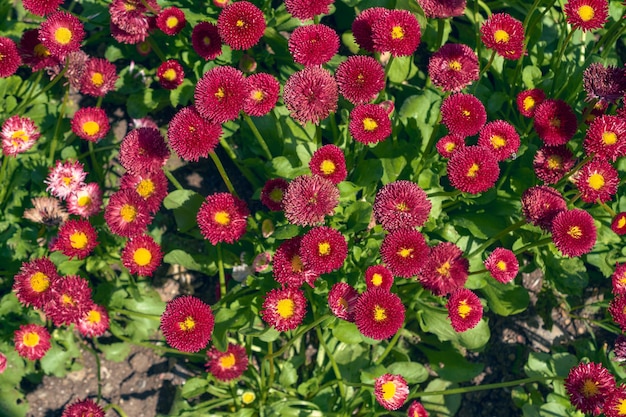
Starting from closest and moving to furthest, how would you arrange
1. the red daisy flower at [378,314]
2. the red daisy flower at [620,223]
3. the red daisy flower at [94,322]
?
the red daisy flower at [378,314] → the red daisy flower at [620,223] → the red daisy flower at [94,322]

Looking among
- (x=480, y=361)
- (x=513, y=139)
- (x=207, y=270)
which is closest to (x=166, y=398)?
(x=207, y=270)

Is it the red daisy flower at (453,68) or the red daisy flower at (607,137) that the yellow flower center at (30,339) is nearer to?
the red daisy flower at (453,68)

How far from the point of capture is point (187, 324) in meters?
3.42

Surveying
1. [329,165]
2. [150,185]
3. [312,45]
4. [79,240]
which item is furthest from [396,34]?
[79,240]

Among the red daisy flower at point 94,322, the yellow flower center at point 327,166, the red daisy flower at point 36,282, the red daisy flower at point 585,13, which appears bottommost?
the red daisy flower at point 94,322

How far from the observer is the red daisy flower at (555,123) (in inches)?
141

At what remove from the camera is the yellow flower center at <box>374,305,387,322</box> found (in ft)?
10.5

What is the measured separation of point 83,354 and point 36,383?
0.37 m

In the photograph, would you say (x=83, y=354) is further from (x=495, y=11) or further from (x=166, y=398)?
(x=495, y=11)

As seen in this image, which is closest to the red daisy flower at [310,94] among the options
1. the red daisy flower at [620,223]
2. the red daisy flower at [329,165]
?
the red daisy flower at [329,165]

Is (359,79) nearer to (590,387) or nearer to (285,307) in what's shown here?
(285,307)

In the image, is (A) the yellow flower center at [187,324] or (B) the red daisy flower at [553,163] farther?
(B) the red daisy flower at [553,163]

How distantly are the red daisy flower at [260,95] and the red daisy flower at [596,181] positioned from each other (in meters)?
1.69

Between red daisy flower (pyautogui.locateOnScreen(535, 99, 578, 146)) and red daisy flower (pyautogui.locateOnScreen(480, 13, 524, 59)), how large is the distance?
0.35 m
